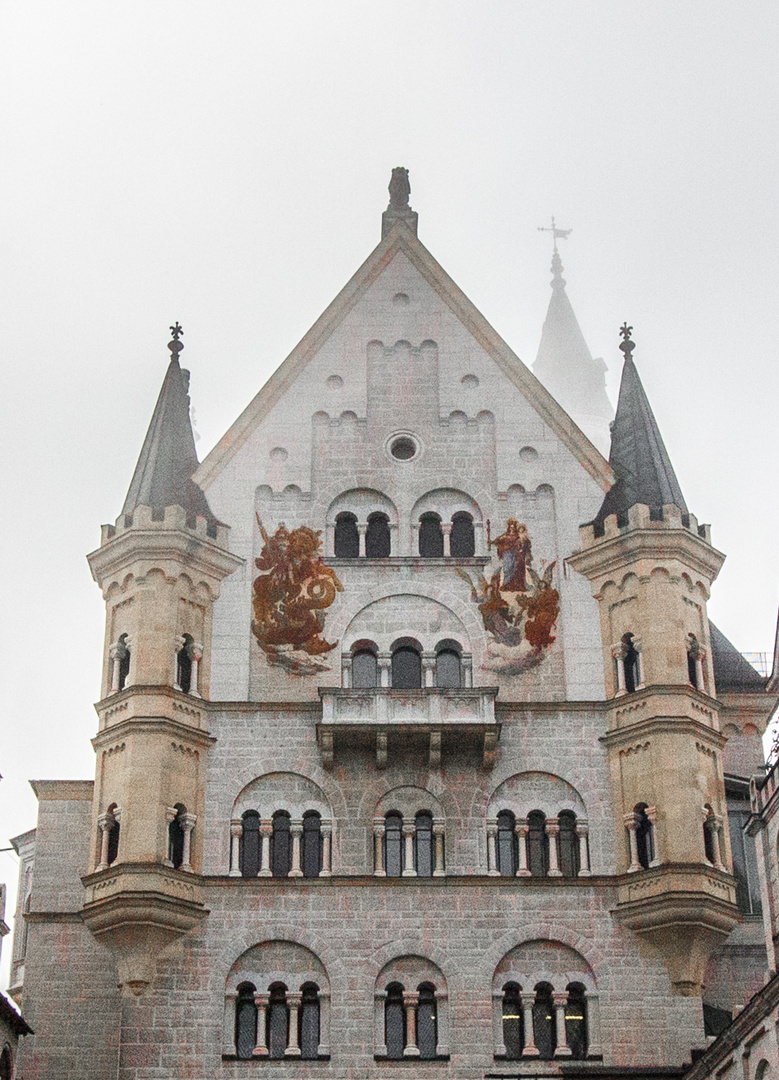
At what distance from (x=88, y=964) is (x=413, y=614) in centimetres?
1095

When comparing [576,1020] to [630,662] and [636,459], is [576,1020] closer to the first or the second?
[630,662]

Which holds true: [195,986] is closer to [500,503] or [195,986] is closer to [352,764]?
[352,764]

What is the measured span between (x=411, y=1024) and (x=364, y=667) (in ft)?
27.5

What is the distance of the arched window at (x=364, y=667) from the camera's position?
136 feet

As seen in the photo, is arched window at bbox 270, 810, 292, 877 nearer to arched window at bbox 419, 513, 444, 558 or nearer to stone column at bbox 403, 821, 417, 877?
stone column at bbox 403, 821, 417, 877

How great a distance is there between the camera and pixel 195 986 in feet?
124

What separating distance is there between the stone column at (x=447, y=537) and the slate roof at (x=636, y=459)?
140 inches

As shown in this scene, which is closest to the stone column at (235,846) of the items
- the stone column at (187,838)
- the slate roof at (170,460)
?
the stone column at (187,838)

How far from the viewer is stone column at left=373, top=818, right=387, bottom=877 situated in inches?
1541

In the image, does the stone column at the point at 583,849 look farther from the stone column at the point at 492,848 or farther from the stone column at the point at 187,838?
the stone column at the point at 187,838

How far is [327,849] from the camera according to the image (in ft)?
129

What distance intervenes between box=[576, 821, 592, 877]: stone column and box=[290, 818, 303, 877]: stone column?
620 centimetres

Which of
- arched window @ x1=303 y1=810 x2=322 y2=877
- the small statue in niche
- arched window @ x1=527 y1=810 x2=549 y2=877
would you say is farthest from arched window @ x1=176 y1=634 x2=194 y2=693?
the small statue in niche

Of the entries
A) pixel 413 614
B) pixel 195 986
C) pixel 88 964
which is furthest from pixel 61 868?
pixel 413 614
